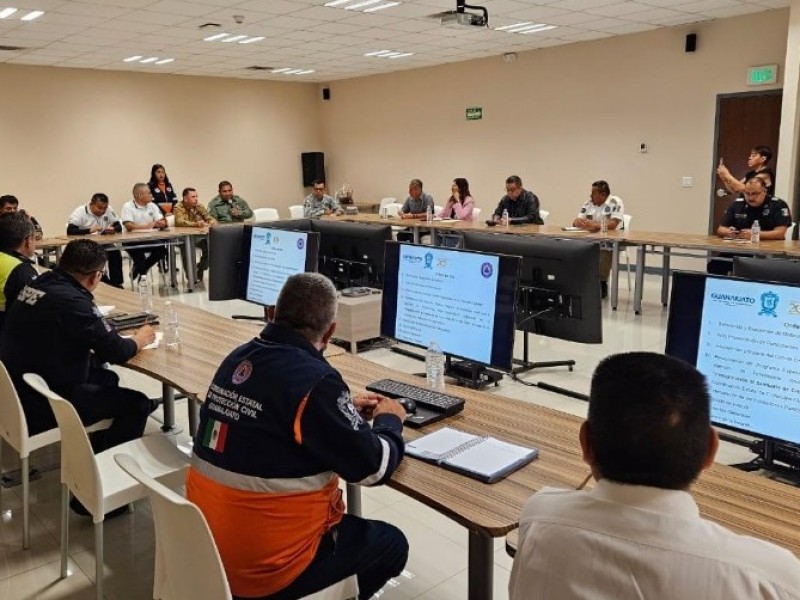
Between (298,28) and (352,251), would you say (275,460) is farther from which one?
(298,28)

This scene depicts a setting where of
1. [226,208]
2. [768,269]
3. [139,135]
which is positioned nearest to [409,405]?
[768,269]

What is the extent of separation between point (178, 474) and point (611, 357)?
178cm

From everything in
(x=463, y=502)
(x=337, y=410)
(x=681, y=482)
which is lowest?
(x=463, y=502)

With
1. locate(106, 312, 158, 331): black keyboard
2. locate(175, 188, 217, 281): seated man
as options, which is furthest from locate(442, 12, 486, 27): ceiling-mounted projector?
locate(106, 312, 158, 331): black keyboard

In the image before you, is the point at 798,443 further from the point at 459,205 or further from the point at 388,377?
the point at 459,205

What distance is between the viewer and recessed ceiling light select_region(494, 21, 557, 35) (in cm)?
771

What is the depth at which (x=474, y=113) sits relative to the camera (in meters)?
10.6

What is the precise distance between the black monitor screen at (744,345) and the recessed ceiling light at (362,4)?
17.4 feet

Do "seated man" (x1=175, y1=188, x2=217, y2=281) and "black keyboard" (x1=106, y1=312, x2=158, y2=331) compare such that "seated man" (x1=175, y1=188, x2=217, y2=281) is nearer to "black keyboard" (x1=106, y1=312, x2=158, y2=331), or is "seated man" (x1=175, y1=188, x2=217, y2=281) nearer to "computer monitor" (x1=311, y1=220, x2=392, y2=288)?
"computer monitor" (x1=311, y1=220, x2=392, y2=288)

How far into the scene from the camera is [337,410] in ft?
5.32

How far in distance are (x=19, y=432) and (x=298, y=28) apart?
6168 millimetres

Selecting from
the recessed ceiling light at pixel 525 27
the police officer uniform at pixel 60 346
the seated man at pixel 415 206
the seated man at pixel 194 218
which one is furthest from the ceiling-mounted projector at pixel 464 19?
the police officer uniform at pixel 60 346

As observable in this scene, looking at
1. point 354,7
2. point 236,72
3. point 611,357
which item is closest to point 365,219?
point 354,7

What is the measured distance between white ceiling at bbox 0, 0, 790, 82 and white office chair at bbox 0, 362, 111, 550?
15.4 feet
